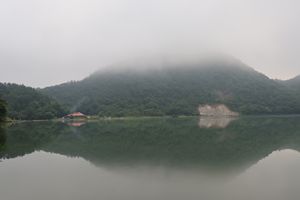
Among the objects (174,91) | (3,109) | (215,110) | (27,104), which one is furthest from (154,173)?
(174,91)

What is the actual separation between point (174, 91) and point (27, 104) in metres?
64.8

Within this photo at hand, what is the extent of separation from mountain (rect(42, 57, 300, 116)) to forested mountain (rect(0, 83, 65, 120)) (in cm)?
2044

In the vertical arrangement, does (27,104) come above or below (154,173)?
above

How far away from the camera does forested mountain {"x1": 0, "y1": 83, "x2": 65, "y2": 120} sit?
270 feet

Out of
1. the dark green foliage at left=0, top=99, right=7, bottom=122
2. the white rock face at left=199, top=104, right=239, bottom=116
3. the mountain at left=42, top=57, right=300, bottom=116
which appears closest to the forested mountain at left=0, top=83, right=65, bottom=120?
the dark green foliage at left=0, top=99, right=7, bottom=122

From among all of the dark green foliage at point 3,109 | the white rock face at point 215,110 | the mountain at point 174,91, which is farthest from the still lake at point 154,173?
the white rock face at point 215,110

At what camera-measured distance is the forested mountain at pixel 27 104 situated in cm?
8225

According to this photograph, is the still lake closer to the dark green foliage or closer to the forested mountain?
the dark green foliage

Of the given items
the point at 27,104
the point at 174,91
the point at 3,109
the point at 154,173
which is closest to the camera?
the point at 154,173

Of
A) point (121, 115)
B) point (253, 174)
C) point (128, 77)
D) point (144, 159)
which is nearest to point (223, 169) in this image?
point (253, 174)

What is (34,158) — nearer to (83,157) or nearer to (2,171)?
(83,157)

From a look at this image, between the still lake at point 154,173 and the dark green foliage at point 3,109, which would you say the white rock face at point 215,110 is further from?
the still lake at point 154,173

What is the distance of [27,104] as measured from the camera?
282 feet

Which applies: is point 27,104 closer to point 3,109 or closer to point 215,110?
point 3,109
